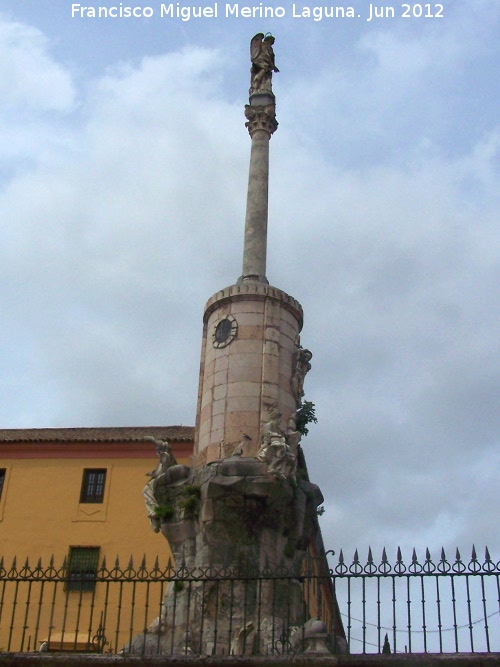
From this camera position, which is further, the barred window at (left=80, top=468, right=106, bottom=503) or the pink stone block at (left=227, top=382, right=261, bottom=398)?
the barred window at (left=80, top=468, right=106, bottom=503)

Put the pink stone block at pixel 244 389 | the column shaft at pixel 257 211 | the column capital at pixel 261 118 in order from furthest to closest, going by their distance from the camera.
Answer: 1. the column capital at pixel 261 118
2. the column shaft at pixel 257 211
3. the pink stone block at pixel 244 389

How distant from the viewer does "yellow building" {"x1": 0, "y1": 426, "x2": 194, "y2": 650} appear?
98.0 feet

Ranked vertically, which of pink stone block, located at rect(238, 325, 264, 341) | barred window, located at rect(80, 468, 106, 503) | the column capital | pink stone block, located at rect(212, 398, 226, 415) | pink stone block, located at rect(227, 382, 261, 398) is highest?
the column capital

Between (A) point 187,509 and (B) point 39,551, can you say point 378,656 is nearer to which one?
(A) point 187,509

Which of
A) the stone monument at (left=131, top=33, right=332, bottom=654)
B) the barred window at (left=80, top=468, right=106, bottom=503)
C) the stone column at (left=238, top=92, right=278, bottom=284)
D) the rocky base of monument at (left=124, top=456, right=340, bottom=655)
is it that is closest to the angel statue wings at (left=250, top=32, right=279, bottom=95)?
the stone column at (left=238, top=92, right=278, bottom=284)

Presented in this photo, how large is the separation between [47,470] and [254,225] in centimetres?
1648

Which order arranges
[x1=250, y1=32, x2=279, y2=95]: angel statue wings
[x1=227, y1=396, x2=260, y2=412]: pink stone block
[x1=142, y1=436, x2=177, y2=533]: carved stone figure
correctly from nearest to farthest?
[x1=142, y1=436, x2=177, y2=533]: carved stone figure, [x1=227, y1=396, x2=260, y2=412]: pink stone block, [x1=250, y1=32, x2=279, y2=95]: angel statue wings

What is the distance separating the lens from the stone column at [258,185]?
19.1 metres

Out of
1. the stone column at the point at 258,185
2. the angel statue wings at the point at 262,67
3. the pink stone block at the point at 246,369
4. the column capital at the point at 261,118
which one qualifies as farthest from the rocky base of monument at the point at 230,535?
the angel statue wings at the point at 262,67

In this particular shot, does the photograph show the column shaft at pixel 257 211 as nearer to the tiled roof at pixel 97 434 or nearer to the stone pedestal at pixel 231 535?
the stone pedestal at pixel 231 535

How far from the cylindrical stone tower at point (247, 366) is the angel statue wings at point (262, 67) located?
16.8ft

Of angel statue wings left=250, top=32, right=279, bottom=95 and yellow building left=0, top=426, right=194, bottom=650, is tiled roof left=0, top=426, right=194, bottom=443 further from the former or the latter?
angel statue wings left=250, top=32, right=279, bottom=95

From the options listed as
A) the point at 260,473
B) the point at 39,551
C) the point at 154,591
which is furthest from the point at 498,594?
the point at 39,551

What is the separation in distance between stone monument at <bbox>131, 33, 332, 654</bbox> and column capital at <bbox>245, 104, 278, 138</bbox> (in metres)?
3.26
